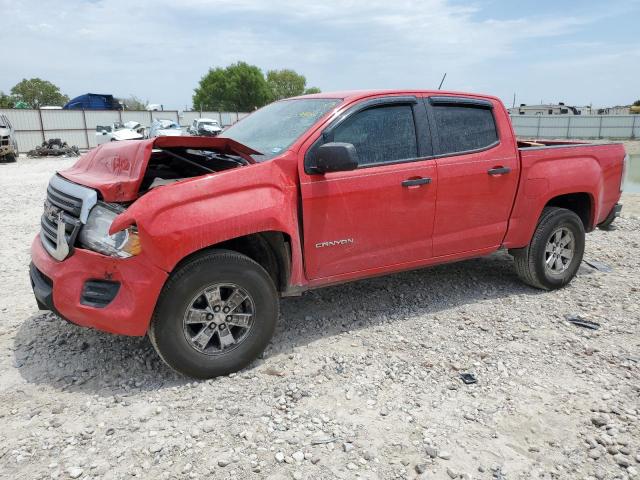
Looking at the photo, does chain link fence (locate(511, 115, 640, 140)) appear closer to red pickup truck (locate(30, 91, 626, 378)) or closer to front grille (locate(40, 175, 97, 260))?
red pickup truck (locate(30, 91, 626, 378))

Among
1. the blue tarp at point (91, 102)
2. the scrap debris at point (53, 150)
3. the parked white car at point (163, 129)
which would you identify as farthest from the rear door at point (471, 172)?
the blue tarp at point (91, 102)

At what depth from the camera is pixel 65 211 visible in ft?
11.2

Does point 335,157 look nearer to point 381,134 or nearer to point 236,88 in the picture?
point 381,134

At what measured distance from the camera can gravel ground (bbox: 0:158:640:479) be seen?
265 centimetres

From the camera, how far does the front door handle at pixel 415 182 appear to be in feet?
13.0

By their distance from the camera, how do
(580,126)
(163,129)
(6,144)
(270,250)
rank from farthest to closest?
(580,126)
(163,129)
(6,144)
(270,250)

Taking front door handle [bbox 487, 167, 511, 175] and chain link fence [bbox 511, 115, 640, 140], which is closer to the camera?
front door handle [bbox 487, 167, 511, 175]

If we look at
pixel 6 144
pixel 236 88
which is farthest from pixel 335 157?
pixel 236 88

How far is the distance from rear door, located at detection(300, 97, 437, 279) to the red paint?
0.01 meters

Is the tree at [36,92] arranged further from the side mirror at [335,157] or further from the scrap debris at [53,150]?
the side mirror at [335,157]

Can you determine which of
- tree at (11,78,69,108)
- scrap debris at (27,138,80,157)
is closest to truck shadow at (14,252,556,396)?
scrap debris at (27,138,80,157)

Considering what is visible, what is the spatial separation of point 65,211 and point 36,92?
87.0 metres

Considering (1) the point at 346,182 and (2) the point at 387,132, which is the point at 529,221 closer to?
(2) the point at 387,132

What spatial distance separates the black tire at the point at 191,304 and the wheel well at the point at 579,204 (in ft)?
10.7
